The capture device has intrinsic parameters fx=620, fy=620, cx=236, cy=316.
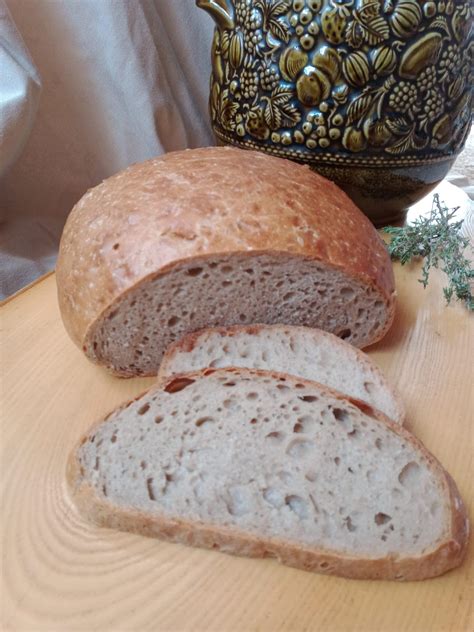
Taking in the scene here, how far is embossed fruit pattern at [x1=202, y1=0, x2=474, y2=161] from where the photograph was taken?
1697 millimetres

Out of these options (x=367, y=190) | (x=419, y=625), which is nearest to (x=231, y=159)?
(x=367, y=190)

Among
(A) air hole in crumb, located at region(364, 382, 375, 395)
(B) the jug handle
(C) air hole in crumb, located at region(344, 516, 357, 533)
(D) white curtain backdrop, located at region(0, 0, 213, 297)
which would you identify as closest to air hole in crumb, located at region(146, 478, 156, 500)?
(C) air hole in crumb, located at region(344, 516, 357, 533)

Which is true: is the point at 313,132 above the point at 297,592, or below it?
above

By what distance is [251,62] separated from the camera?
1842 mm

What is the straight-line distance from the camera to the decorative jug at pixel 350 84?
1702 mm

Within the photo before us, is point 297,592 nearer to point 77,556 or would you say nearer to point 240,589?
point 240,589

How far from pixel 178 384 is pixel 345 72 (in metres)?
1.03

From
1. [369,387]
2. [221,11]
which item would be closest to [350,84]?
[221,11]

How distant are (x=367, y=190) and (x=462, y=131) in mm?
378

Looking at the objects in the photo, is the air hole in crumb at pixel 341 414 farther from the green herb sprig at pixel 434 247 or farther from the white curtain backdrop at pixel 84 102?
the white curtain backdrop at pixel 84 102

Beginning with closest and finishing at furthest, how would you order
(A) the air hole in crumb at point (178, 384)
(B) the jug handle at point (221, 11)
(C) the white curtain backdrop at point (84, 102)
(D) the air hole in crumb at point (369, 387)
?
(A) the air hole in crumb at point (178, 384) → (D) the air hole in crumb at point (369, 387) → (B) the jug handle at point (221, 11) → (C) the white curtain backdrop at point (84, 102)

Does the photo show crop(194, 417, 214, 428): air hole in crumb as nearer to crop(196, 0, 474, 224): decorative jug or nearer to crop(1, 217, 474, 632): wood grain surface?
crop(1, 217, 474, 632): wood grain surface

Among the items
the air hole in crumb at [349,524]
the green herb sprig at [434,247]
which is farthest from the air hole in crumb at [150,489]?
the green herb sprig at [434,247]

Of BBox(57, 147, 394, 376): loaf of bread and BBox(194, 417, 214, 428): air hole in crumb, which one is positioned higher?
BBox(57, 147, 394, 376): loaf of bread
